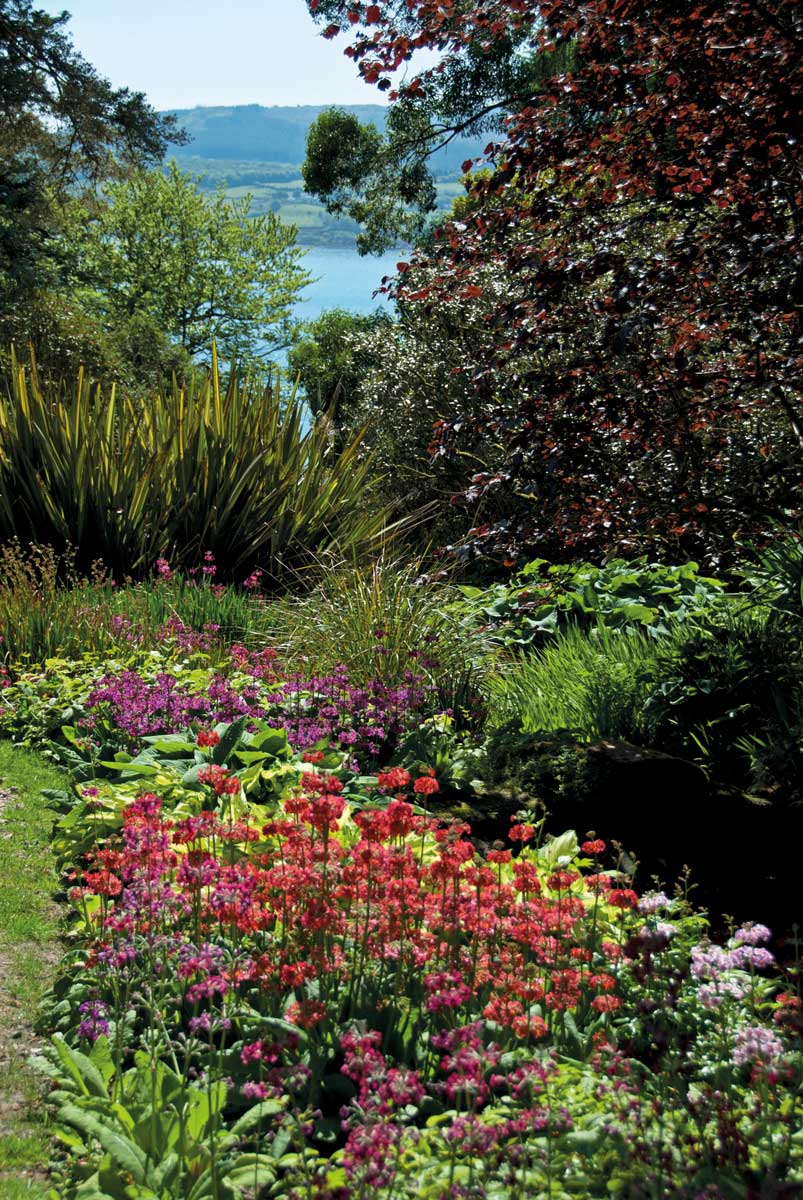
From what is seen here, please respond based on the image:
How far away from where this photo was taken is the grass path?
8.00ft

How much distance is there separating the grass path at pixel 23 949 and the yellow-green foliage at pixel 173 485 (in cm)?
336

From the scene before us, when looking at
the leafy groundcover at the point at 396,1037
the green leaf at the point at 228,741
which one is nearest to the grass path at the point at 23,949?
the leafy groundcover at the point at 396,1037

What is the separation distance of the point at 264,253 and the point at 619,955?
34485 mm

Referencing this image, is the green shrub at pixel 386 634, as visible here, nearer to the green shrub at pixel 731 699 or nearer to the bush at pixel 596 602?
the bush at pixel 596 602

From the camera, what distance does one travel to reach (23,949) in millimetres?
3432

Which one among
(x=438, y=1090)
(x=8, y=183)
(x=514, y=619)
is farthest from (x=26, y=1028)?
(x=8, y=183)

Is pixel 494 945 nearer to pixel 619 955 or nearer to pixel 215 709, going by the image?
pixel 619 955

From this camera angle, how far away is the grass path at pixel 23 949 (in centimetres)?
244

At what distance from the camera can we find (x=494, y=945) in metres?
2.80

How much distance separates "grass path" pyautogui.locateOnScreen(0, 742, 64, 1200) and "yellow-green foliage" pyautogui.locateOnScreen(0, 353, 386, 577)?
336 centimetres

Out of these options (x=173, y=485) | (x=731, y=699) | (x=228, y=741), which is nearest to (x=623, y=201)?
(x=731, y=699)

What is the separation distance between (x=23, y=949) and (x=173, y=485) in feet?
19.0

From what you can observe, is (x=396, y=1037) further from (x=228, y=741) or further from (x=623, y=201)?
(x=623, y=201)

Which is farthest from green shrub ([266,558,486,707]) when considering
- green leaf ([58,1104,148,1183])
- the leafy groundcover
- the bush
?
green leaf ([58,1104,148,1183])
